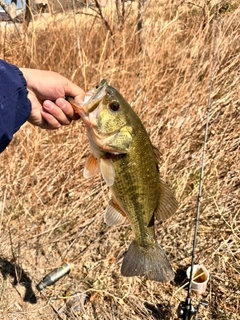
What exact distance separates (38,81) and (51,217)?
1646 millimetres

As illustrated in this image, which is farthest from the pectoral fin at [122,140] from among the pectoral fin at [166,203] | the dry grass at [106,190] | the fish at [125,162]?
the dry grass at [106,190]

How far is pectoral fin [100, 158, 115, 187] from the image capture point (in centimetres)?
154

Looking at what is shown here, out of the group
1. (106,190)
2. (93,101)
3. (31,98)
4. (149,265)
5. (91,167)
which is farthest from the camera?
(106,190)

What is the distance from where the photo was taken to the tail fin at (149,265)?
5.89ft

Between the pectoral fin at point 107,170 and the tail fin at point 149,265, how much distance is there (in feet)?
1.55

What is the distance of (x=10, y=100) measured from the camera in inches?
66.1

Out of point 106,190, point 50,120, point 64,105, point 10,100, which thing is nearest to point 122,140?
point 64,105

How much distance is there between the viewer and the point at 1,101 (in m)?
1.64

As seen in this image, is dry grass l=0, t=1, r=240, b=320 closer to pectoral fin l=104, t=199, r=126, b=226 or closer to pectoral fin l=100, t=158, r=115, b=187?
pectoral fin l=104, t=199, r=126, b=226

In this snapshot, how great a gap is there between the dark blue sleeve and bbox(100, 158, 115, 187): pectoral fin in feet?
1.72

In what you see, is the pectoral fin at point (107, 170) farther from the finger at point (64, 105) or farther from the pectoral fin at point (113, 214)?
the finger at point (64, 105)

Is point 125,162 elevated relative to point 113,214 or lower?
elevated

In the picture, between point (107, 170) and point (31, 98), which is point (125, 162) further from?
point (31, 98)

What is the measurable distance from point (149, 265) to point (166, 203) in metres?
0.36
